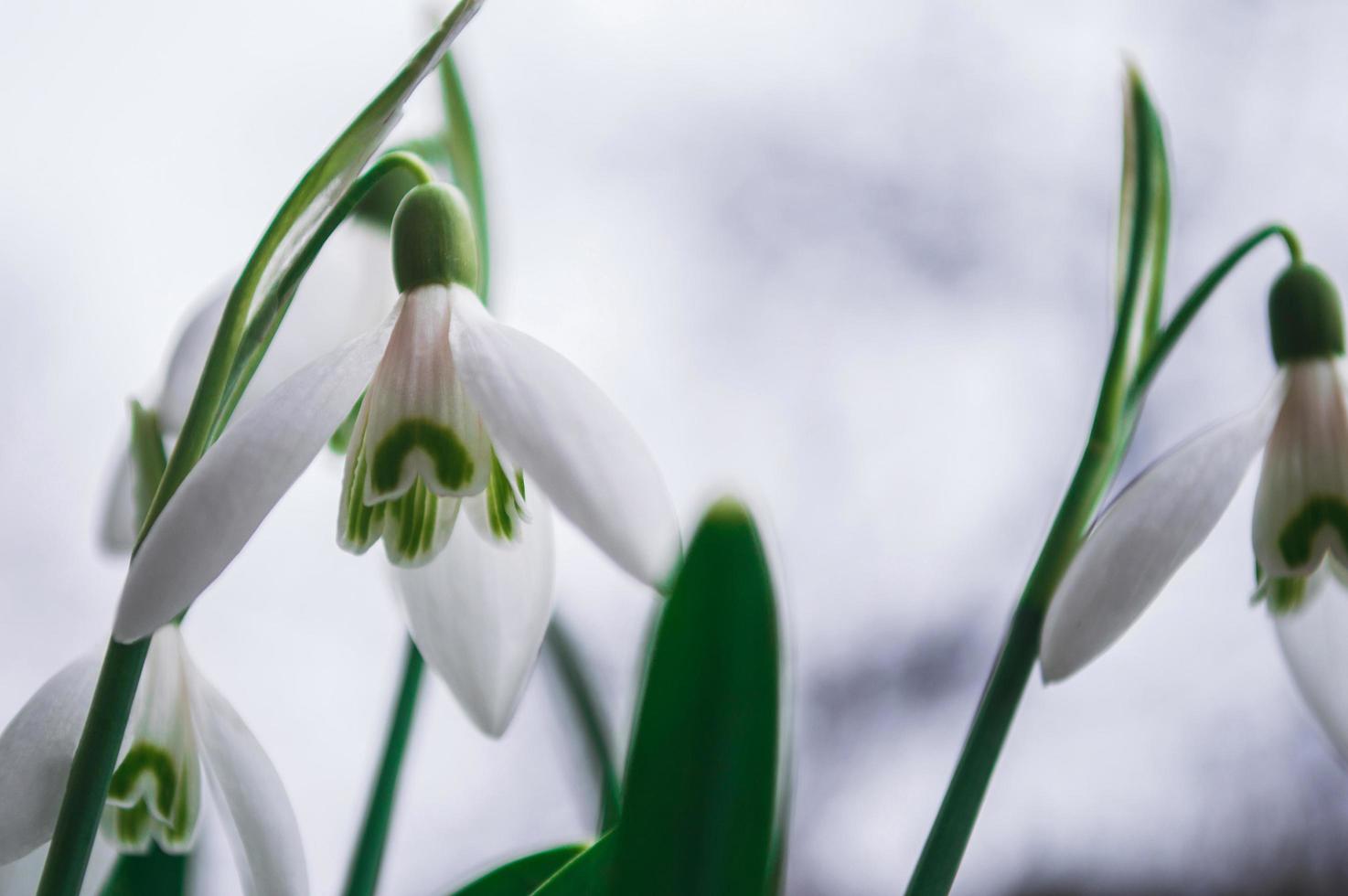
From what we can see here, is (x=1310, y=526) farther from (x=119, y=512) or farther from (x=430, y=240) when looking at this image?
(x=119, y=512)

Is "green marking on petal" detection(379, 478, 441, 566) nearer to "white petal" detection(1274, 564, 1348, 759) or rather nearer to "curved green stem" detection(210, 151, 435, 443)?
"curved green stem" detection(210, 151, 435, 443)

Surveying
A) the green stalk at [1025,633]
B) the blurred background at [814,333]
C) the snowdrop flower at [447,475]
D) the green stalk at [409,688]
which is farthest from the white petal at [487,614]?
the blurred background at [814,333]

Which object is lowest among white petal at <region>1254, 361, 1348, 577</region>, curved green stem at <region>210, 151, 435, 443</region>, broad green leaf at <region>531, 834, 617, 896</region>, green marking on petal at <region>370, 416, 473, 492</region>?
broad green leaf at <region>531, 834, 617, 896</region>

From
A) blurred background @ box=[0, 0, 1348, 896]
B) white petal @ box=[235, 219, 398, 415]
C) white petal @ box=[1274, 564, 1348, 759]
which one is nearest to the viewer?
white petal @ box=[1274, 564, 1348, 759]

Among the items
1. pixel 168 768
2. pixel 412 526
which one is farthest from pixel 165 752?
pixel 412 526

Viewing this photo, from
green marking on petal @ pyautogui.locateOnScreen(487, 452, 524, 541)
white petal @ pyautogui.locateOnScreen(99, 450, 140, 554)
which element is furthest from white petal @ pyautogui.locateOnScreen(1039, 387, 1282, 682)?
white petal @ pyautogui.locateOnScreen(99, 450, 140, 554)

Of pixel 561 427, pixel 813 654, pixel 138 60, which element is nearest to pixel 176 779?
pixel 561 427
